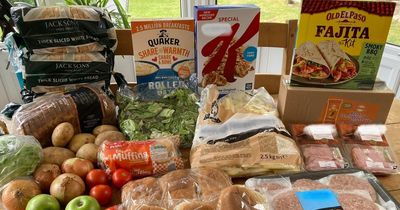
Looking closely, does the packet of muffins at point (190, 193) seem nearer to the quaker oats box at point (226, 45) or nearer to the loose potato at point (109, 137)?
the loose potato at point (109, 137)

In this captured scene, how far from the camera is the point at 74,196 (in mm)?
747

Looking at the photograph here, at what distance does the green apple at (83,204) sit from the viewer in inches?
27.2

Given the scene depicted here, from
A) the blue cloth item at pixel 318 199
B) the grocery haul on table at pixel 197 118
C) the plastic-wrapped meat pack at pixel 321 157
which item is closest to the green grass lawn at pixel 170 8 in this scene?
the grocery haul on table at pixel 197 118

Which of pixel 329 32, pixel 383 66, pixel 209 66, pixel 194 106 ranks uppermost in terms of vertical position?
pixel 329 32

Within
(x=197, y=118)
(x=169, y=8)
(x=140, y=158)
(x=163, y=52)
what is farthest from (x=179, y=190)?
(x=169, y=8)

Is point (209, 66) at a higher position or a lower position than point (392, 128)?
higher

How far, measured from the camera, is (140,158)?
82 cm

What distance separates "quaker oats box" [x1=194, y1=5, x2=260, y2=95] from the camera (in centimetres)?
102

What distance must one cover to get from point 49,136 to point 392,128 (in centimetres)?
116

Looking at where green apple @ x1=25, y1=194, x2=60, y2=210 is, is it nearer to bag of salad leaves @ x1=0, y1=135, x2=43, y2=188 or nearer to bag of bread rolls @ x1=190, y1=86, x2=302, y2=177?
bag of salad leaves @ x1=0, y1=135, x2=43, y2=188

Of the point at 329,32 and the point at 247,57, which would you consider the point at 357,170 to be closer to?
the point at 329,32

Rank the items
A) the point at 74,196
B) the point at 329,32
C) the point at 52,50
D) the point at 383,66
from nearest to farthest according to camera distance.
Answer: the point at 74,196
the point at 329,32
the point at 52,50
the point at 383,66

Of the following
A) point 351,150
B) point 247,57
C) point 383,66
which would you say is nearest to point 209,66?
point 247,57

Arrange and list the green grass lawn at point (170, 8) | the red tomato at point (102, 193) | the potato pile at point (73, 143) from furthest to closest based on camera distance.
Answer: the green grass lawn at point (170, 8), the potato pile at point (73, 143), the red tomato at point (102, 193)
